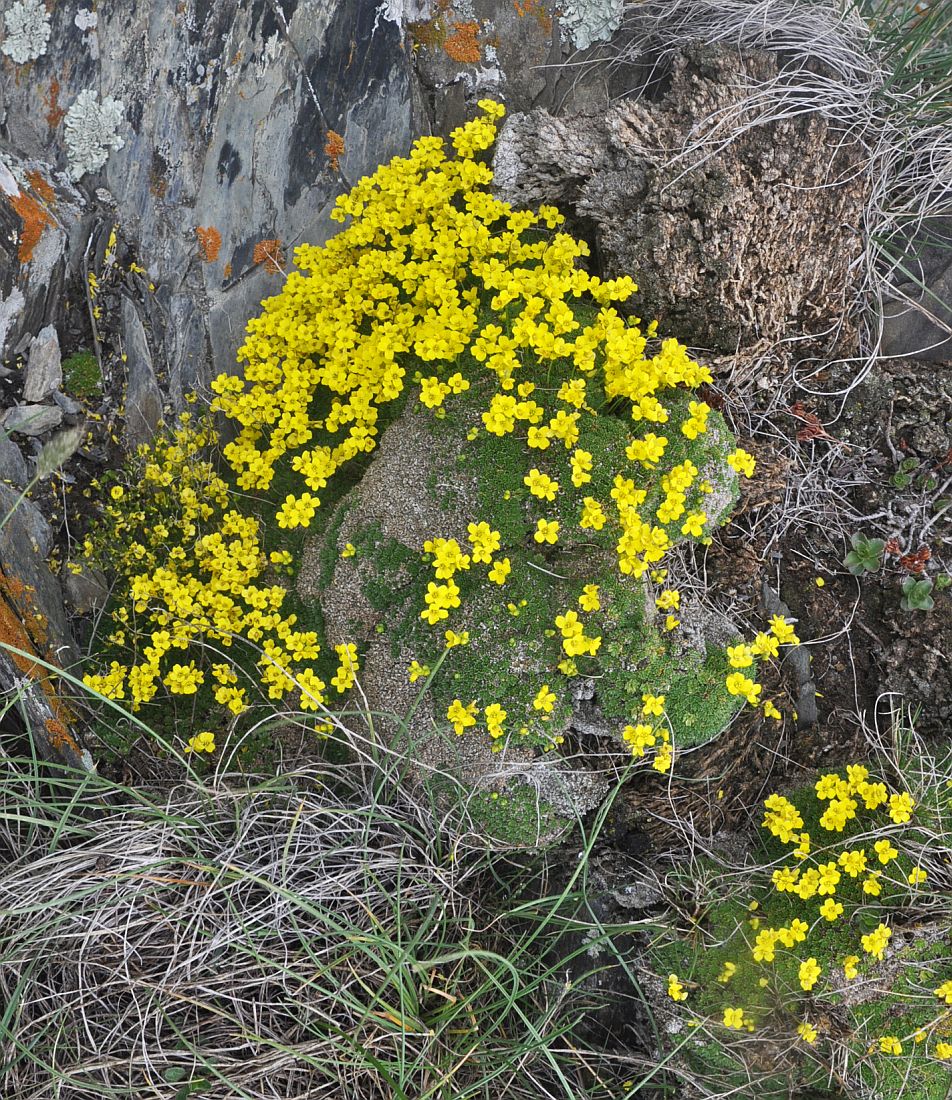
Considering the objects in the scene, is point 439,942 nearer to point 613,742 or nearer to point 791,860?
point 613,742

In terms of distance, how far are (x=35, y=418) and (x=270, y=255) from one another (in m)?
1.33

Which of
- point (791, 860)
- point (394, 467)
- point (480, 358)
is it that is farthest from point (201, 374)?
point (791, 860)

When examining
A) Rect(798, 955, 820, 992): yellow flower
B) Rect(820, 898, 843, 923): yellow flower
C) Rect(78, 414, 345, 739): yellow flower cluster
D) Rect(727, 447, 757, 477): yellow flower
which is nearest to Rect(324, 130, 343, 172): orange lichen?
Rect(78, 414, 345, 739): yellow flower cluster

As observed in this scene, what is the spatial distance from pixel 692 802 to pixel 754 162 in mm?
2840

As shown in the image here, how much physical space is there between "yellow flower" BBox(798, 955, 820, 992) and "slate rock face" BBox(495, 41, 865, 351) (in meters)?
2.60

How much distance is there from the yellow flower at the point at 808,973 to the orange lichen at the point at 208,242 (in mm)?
3908

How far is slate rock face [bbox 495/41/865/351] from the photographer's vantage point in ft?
12.9

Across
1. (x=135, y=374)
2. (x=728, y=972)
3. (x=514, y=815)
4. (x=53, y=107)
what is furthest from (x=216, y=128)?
(x=728, y=972)

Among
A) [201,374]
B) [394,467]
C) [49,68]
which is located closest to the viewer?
[394,467]

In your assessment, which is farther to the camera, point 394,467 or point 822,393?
point 822,393

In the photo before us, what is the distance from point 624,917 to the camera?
11.8 feet

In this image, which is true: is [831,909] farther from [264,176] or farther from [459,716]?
[264,176]

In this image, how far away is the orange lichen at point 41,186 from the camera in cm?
404

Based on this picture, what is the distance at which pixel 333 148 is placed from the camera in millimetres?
4277
